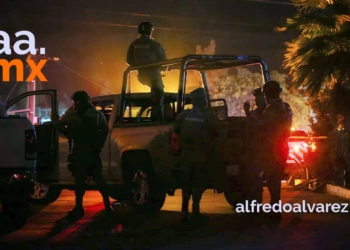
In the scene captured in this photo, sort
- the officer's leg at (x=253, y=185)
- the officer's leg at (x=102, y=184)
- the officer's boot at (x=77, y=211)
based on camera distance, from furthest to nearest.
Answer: the officer's leg at (x=102, y=184) < the officer's boot at (x=77, y=211) < the officer's leg at (x=253, y=185)

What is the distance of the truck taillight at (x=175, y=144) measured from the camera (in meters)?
9.09

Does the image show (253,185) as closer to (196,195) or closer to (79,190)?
(196,195)

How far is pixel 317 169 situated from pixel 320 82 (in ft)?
7.60

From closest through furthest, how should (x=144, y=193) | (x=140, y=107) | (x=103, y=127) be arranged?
(x=103, y=127)
(x=144, y=193)
(x=140, y=107)

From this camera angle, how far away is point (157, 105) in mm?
10430

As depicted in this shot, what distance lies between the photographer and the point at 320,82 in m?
12.4

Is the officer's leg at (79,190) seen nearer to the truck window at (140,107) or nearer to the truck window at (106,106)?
the truck window at (140,107)

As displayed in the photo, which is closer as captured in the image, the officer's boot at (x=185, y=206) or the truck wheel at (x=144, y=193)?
the officer's boot at (x=185, y=206)

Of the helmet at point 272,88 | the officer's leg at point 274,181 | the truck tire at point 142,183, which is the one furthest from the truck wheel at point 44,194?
the helmet at point 272,88

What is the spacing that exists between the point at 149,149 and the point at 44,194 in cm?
257

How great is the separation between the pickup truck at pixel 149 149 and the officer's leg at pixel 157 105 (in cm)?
13

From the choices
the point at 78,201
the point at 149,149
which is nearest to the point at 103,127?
the point at 149,149

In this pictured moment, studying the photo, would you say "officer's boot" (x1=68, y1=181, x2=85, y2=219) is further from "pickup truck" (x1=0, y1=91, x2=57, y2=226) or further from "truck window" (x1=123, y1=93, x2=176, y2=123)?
"truck window" (x1=123, y1=93, x2=176, y2=123)

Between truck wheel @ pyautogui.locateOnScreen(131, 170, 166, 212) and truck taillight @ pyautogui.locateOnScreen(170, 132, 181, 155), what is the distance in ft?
3.26
